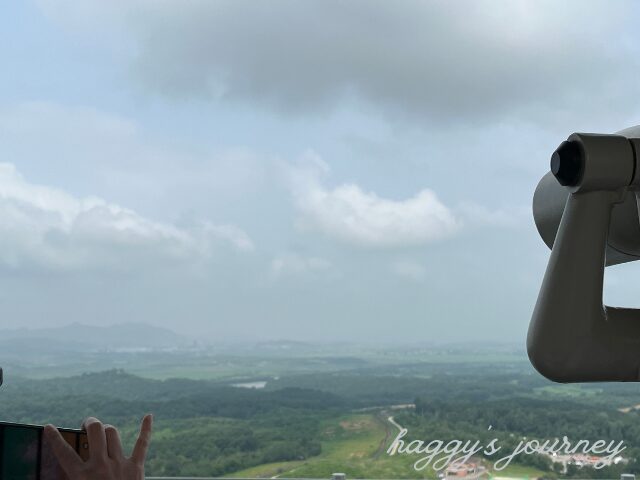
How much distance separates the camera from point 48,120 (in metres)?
10.2

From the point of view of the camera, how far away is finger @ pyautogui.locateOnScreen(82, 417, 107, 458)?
380 mm

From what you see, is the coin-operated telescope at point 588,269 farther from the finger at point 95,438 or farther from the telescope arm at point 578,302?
the finger at point 95,438

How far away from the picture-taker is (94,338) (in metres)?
7.49

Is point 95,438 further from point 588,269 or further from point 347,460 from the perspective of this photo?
point 347,460

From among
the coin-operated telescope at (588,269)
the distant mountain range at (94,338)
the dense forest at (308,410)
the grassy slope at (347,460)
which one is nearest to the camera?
the coin-operated telescope at (588,269)

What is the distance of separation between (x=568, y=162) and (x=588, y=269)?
0.05m

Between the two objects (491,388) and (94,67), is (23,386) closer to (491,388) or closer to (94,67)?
(491,388)

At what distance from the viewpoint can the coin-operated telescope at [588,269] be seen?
1.08 ft

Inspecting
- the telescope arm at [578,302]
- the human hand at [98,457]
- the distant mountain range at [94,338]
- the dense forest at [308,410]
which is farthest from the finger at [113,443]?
the distant mountain range at [94,338]

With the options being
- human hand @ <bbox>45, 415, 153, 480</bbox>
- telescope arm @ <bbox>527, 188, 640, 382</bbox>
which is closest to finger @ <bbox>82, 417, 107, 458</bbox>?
human hand @ <bbox>45, 415, 153, 480</bbox>

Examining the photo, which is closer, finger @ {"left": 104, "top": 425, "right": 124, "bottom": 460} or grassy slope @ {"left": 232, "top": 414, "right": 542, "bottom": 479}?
finger @ {"left": 104, "top": 425, "right": 124, "bottom": 460}

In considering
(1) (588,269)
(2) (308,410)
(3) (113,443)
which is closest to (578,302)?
(1) (588,269)

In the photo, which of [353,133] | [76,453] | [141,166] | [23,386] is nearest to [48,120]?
[141,166]

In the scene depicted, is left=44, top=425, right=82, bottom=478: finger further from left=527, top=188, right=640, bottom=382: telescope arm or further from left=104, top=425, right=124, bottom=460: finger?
left=527, top=188, right=640, bottom=382: telescope arm
